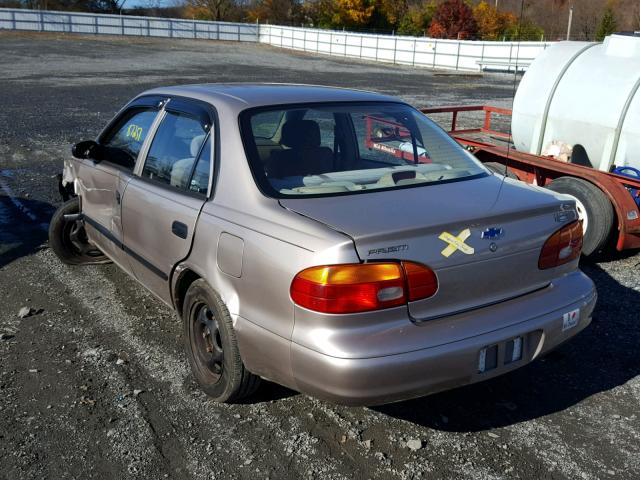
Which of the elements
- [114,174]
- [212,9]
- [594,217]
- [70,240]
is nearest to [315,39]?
[212,9]

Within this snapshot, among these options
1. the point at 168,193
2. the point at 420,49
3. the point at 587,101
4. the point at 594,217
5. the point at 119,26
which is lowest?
the point at 594,217

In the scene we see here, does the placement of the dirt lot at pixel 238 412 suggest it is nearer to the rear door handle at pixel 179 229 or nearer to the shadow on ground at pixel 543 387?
the shadow on ground at pixel 543 387

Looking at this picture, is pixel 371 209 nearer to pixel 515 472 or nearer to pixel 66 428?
pixel 515 472

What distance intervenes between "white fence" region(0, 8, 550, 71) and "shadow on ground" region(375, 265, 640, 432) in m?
29.8

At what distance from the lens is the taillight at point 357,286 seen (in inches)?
110

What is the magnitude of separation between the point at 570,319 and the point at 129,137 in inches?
125

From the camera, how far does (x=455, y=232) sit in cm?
299

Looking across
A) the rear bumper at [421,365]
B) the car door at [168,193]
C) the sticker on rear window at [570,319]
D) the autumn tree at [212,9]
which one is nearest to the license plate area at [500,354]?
the rear bumper at [421,365]

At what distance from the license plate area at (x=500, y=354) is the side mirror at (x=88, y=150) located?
3.31 metres

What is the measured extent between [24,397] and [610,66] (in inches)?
252

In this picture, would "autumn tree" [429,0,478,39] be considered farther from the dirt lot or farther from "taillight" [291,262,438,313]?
"taillight" [291,262,438,313]

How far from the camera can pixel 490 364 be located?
10.2ft

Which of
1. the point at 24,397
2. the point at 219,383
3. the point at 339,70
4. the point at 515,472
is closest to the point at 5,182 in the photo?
the point at 24,397

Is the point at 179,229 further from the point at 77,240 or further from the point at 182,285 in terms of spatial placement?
the point at 77,240
